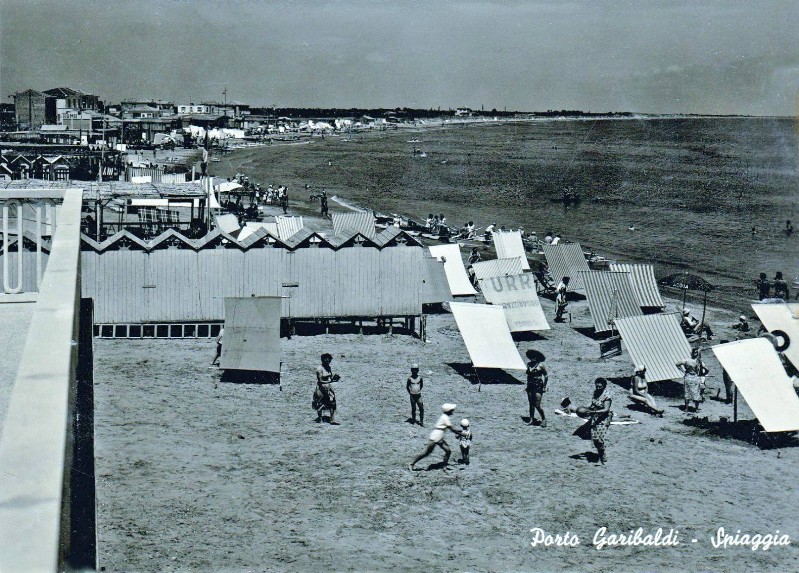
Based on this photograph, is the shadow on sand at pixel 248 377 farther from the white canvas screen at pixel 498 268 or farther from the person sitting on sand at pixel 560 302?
the white canvas screen at pixel 498 268

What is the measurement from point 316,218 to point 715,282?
20.1m

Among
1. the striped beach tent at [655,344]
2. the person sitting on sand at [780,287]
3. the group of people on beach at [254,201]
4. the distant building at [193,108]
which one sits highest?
the distant building at [193,108]

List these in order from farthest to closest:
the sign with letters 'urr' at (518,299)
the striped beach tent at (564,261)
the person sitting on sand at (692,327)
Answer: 1. the striped beach tent at (564,261)
2. the person sitting on sand at (692,327)
3. the sign with letters 'urr' at (518,299)

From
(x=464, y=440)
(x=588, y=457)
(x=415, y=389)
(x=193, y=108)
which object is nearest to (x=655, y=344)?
(x=588, y=457)

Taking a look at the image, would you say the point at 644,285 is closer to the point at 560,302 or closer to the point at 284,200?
the point at 560,302

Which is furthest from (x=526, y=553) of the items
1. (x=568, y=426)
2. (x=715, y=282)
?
(x=715, y=282)

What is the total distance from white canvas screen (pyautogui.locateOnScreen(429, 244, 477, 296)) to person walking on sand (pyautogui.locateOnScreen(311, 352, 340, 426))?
1177cm

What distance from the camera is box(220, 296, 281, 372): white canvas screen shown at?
1728 centimetres

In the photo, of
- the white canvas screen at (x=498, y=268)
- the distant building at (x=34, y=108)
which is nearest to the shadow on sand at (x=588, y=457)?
the white canvas screen at (x=498, y=268)

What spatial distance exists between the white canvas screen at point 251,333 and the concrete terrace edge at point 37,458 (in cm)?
Result: 1432

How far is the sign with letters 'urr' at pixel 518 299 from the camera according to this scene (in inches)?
877

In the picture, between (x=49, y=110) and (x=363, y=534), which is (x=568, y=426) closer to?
(x=363, y=534)

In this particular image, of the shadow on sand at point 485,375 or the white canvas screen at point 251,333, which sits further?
the shadow on sand at point 485,375

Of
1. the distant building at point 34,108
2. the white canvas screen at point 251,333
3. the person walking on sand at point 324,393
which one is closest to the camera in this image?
the person walking on sand at point 324,393
